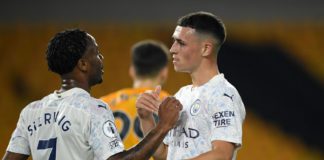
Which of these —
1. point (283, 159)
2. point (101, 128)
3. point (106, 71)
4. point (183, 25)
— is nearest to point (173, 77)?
point (106, 71)

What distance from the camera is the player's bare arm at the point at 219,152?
3064 mm

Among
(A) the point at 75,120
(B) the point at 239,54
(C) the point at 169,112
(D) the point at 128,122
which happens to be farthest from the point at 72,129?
(B) the point at 239,54

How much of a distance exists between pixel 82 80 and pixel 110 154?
0.37 meters

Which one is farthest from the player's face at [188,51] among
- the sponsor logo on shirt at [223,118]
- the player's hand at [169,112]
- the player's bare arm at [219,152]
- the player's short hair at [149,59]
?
the player's short hair at [149,59]

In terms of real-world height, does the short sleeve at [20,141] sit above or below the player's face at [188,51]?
below

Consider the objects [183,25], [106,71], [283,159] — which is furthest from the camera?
[106,71]

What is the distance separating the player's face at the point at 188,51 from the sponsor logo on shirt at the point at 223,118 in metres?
0.34

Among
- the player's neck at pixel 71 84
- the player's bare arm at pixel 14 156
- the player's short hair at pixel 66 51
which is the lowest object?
the player's bare arm at pixel 14 156

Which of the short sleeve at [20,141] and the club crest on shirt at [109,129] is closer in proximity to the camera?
the club crest on shirt at [109,129]

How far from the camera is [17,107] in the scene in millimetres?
8539

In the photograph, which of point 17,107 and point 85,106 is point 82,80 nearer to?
point 85,106

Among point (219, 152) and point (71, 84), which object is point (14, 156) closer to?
point (71, 84)

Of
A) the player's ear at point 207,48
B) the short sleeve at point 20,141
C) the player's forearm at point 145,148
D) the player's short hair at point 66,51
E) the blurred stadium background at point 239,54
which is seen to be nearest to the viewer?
the player's forearm at point 145,148

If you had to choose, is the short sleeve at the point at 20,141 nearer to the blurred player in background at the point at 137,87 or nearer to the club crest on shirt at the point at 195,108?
the club crest on shirt at the point at 195,108
